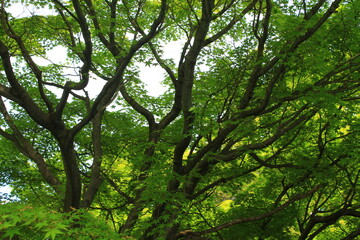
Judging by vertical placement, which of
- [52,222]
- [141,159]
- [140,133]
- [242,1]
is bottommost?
[52,222]

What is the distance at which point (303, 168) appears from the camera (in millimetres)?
8117

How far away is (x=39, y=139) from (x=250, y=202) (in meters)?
6.89

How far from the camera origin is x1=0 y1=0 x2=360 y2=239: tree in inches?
266

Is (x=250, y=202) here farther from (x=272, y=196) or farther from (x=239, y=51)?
(x=239, y=51)

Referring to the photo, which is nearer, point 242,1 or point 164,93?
point 242,1

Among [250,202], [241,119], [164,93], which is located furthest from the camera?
[164,93]

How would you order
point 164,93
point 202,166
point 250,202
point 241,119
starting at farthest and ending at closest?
point 164,93
point 250,202
point 202,166
point 241,119

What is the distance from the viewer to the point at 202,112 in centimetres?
685

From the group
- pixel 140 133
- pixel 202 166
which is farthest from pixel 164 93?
pixel 202 166

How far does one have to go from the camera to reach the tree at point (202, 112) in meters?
6.75

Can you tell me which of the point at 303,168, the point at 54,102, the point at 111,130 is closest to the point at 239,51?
the point at 303,168

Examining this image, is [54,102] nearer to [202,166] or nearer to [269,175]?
[202,166]

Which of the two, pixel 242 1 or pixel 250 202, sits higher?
pixel 242 1

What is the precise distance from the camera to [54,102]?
1087 centimetres
